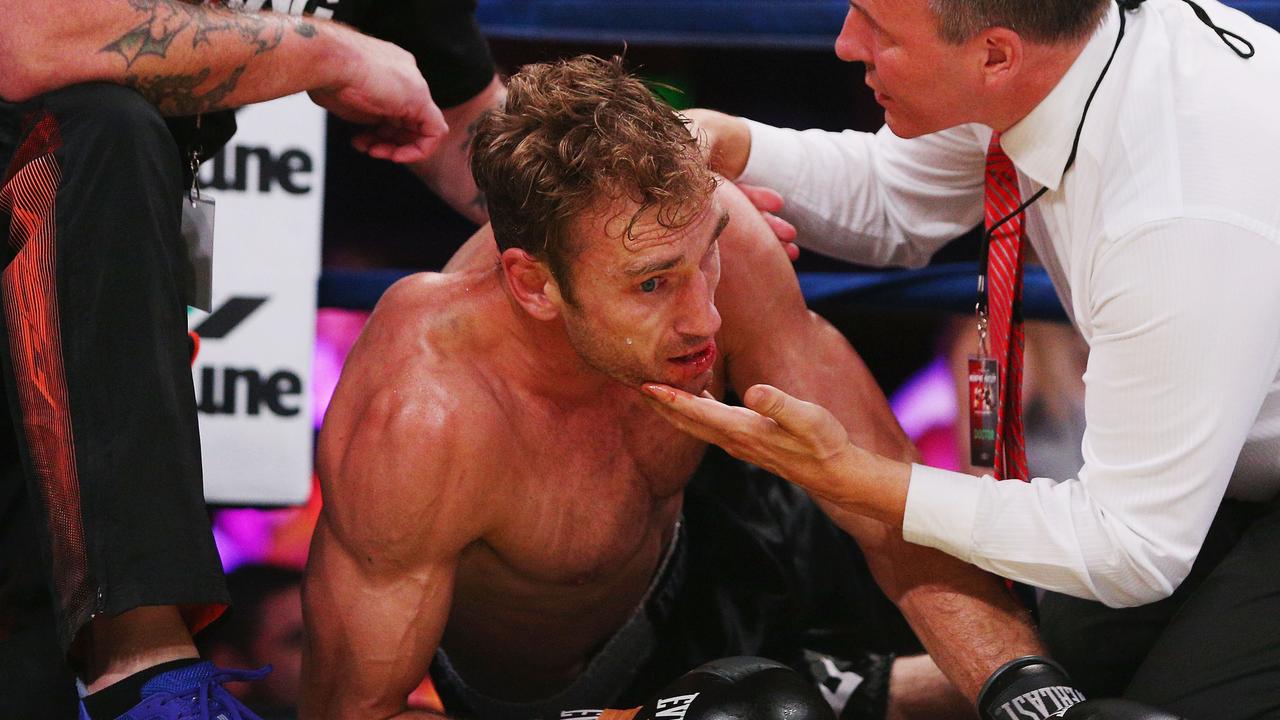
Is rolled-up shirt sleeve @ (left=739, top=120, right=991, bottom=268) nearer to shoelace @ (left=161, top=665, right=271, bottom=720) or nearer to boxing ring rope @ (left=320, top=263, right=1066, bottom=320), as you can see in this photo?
boxing ring rope @ (left=320, top=263, right=1066, bottom=320)

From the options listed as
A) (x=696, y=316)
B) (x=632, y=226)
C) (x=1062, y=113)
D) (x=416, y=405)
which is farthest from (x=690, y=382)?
(x=1062, y=113)

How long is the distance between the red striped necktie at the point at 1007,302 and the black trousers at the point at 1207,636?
11.0 inches

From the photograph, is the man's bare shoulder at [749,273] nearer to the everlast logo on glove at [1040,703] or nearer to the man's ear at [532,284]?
the man's ear at [532,284]

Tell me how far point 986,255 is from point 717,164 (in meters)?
0.42

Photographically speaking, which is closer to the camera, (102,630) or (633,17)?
(102,630)

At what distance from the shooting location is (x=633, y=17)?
2326 mm

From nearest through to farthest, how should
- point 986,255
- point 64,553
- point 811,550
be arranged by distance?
point 64,553 < point 986,255 < point 811,550

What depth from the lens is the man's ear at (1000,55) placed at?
1.58 metres

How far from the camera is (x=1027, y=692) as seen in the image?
159cm

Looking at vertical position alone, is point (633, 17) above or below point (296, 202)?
above

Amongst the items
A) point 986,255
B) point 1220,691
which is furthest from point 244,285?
point 1220,691

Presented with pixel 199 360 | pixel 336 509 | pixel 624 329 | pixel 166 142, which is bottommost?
pixel 199 360

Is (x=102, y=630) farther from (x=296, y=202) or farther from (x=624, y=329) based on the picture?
(x=296, y=202)

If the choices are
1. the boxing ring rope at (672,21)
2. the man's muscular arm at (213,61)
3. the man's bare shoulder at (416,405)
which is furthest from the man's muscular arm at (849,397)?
the boxing ring rope at (672,21)
